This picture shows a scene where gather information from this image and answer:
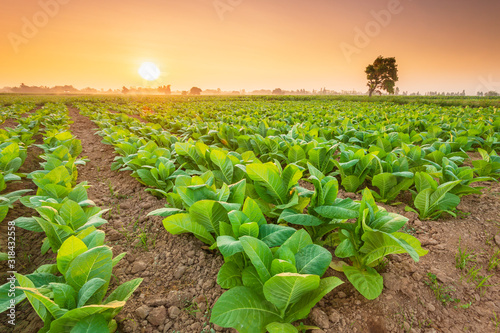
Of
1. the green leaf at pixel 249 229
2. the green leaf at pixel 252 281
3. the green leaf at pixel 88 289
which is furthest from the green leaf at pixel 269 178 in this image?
the green leaf at pixel 88 289

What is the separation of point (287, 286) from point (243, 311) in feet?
1.10

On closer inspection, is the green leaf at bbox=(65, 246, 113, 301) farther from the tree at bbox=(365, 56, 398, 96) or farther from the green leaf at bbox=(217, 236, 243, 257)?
the tree at bbox=(365, 56, 398, 96)

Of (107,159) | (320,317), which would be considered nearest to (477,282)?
(320,317)

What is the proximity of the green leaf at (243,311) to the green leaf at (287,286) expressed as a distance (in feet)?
0.36

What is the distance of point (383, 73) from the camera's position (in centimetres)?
5606

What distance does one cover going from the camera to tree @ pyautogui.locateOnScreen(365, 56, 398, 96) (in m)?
55.3

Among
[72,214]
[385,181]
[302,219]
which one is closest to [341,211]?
[302,219]

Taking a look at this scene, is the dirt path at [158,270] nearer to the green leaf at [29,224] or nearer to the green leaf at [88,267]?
the green leaf at [88,267]

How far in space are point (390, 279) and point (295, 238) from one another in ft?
2.67

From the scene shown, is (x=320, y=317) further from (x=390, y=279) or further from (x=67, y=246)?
(x=67, y=246)

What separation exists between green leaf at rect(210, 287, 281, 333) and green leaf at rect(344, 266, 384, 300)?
55 cm

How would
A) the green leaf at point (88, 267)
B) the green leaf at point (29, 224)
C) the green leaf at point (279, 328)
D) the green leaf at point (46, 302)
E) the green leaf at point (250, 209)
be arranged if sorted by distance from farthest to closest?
the green leaf at point (29, 224)
the green leaf at point (250, 209)
the green leaf at point (88, 267)
the green leaf at point (279, 328)
the green leaf at point (46, 302)

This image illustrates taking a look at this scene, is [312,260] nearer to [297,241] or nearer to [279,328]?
[297,241]

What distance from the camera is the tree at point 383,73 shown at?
55.3m
